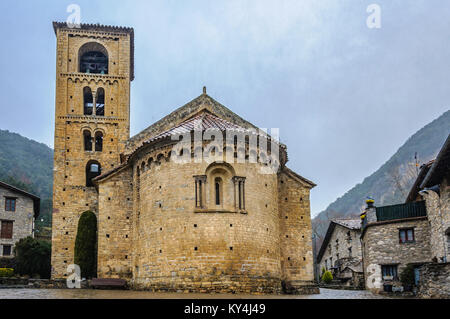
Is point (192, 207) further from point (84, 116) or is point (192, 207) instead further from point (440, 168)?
point (84, 116)

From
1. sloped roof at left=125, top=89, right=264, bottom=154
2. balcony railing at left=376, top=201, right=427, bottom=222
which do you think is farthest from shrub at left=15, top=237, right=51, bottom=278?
balcony railing at left=376, top=201, right=427, bottom=222

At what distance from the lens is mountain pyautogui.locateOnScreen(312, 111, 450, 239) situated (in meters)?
93.9

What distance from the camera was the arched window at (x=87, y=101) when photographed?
32.6m

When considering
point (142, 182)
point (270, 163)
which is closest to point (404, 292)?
point (270, 163)

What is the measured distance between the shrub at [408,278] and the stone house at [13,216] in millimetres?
28820

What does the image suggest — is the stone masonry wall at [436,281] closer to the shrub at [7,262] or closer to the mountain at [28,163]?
the shrub at [7,262]

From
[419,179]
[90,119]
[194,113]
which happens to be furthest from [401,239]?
[90,119]

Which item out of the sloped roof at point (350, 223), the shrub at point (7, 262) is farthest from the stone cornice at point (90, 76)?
the sloped roof at point (350, 223)

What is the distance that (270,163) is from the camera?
21984mm

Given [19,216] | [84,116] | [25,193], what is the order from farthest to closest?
[25,193], [19,216], [84,116]

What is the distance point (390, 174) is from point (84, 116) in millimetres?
74122

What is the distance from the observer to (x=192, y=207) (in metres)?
19.9
